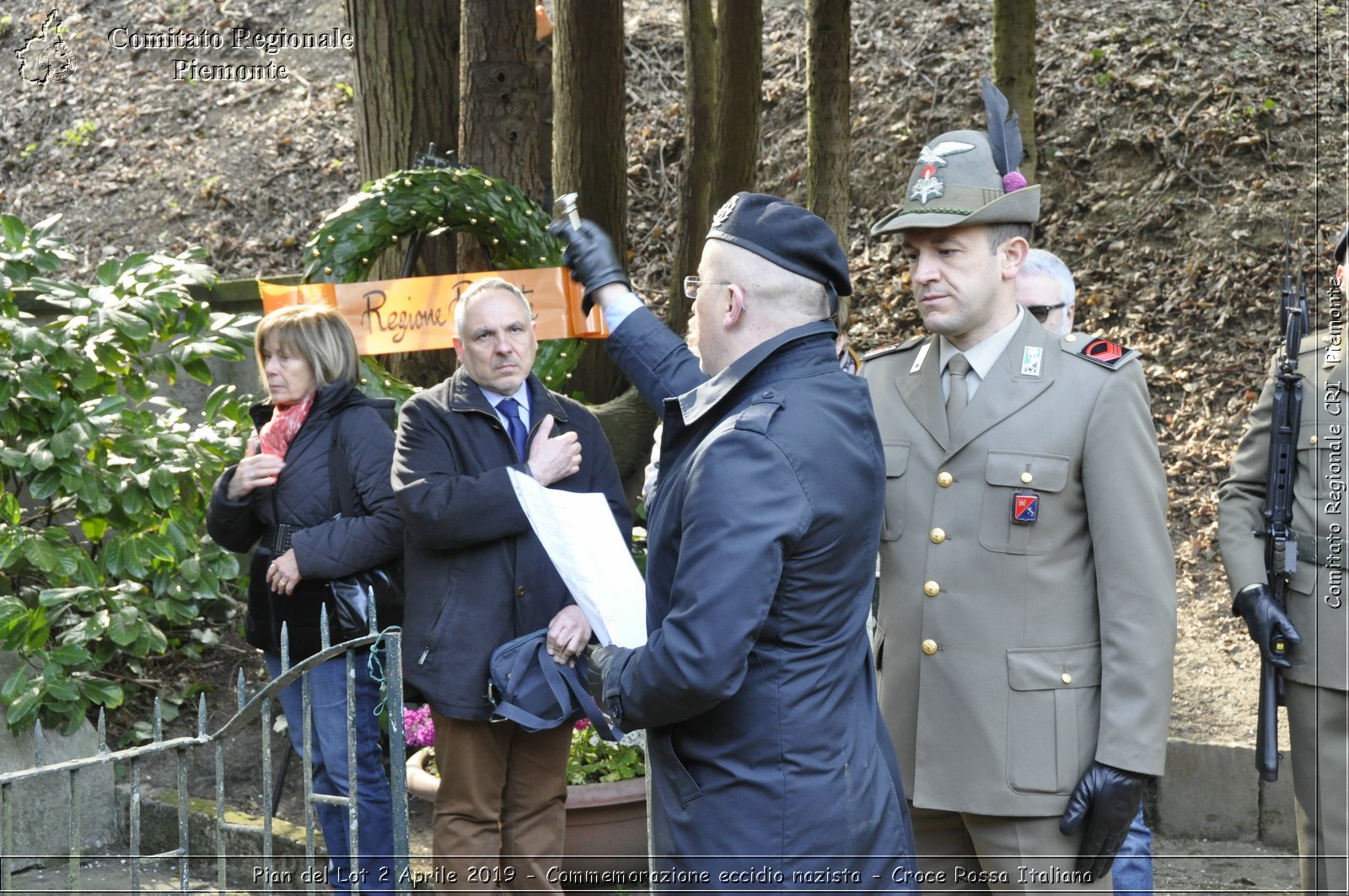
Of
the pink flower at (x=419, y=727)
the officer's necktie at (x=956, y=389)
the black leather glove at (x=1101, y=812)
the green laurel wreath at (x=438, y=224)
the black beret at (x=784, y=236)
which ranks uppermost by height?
the green laurel wreath at (x=438, y=224)

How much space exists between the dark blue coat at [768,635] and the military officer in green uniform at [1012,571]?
0.41 m

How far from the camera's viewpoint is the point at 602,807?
14.3 feet

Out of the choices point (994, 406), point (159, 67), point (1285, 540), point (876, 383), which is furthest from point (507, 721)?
point (159, 67)

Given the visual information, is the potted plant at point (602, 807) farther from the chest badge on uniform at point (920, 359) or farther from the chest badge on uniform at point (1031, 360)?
the chest badge on uniform at point (1031, 360)

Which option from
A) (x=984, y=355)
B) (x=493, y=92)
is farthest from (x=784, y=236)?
(x=493, y=92)

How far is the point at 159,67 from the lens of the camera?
13.4m

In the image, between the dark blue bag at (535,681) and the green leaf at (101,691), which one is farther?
the green leaf at (101,691)

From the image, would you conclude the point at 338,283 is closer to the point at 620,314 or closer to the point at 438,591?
the point at 438,591

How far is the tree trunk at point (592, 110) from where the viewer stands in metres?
7.25

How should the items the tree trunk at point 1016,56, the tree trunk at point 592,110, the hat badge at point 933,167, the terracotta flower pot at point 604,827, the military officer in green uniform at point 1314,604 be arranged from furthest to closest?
the tree trunk at point 592,110 → the tree trunk at point 1016,56 → the terracotta flower pot at point 604,827 → the military officer in green uniform at point 1314,604 → the hat badge at point 933,167

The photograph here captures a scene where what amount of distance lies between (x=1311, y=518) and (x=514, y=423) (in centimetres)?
217

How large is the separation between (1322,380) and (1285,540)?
0.41 metres

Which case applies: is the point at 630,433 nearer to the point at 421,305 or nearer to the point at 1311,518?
the point at 421,305

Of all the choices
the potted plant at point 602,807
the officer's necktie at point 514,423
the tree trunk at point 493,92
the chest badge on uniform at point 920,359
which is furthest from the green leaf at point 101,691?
the chest badge on uniform at point 920,359
